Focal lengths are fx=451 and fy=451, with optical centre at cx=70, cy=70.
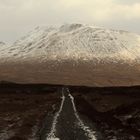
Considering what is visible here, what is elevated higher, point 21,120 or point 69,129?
point 21,120

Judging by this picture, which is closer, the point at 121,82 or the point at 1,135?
the point at 1,135

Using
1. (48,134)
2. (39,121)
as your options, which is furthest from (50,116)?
(48,134)

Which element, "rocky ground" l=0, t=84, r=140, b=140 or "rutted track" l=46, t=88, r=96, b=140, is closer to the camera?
"rutted track" l=46, t=88, r=96, b=140

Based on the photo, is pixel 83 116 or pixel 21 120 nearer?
pixel 21 120

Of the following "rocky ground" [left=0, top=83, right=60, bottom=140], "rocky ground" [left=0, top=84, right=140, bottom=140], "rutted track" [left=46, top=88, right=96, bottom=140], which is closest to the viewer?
"rutted track" [left=46, top=88, right=96, bottom=140]

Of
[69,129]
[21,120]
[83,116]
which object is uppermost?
[83,116]

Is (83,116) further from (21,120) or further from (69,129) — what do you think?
(69,129)

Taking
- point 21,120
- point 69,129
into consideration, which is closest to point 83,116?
point 21,120

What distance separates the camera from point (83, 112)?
169ft

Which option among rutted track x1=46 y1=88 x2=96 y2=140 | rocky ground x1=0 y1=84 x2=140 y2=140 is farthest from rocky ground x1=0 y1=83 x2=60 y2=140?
rutted track x1=46 y1=88 x2=96 y2=140

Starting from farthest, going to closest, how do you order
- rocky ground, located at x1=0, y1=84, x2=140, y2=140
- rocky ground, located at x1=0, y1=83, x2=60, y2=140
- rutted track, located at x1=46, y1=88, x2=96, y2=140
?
rocky ground, located at x1=0, y1=83, x2=60, y2=140
rocky ground, located at x1=0, y1=84, x2=140, y2=140
rutted track, located at x1=46, y1=88, x2=96, y2=140

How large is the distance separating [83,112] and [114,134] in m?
17.5

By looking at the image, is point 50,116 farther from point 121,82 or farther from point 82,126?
point 121,82

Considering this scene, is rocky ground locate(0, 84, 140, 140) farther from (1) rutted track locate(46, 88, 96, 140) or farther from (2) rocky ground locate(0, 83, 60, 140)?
(1) rutted track locate(46, 88, 96, 140)
